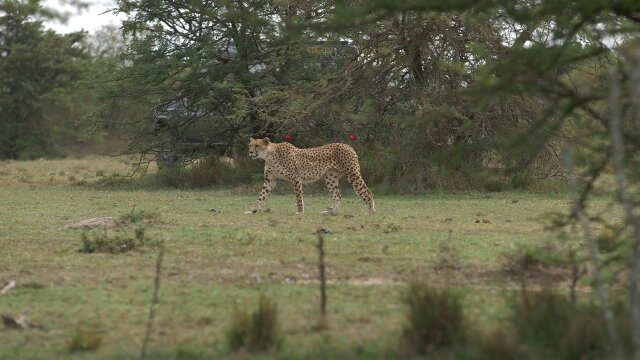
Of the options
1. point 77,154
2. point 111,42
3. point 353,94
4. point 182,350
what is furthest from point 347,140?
point 111,42

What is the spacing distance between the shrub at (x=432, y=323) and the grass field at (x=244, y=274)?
0.18 metres

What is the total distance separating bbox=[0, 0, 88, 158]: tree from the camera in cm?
4369

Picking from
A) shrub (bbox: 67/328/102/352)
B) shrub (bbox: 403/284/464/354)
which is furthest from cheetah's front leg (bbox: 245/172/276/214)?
shrub (bbox: 403/284/464/354)

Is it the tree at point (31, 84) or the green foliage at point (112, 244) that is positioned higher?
the tree at point (31, 84)

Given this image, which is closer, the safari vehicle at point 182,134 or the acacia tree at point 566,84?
the acacia tree at point 566,84

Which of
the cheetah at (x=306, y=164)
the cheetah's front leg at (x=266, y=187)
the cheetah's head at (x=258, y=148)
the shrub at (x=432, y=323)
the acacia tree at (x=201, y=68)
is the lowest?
the shrub at (x=432, y=323)

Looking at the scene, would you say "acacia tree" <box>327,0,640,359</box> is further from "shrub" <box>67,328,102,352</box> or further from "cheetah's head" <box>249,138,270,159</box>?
"cheetah's head" <box>249,138,270,159</box>

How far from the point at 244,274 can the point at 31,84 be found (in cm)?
3732

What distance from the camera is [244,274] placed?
9539mm

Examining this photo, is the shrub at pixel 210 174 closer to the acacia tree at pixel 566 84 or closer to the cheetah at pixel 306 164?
the cheetah at pixel 306 164

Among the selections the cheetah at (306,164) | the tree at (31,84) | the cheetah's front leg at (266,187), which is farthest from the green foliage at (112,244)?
the tree at (31,84)

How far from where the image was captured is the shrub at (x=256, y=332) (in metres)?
6.75

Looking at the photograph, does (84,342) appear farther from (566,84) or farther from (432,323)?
(566,84)

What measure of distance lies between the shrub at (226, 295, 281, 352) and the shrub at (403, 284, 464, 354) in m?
0.93
